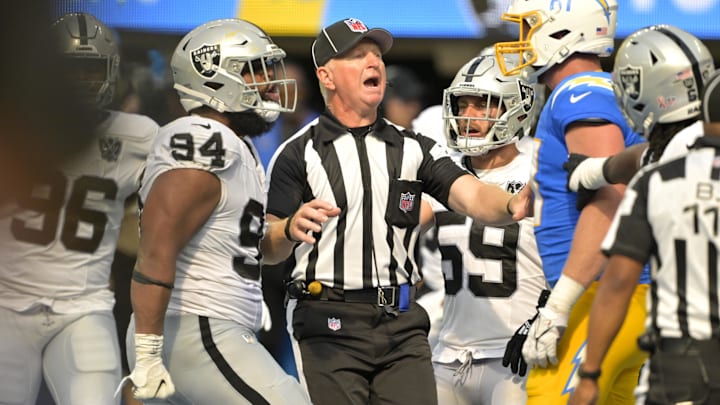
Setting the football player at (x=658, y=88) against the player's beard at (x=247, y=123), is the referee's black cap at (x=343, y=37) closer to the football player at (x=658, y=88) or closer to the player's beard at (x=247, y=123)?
the player's beard at (x=247, y=123)

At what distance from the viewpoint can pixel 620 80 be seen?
2945 millimetres

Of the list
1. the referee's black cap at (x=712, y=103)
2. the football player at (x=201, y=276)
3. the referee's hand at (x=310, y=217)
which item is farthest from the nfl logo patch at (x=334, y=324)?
the referee's black cap at (x=712, y=103)

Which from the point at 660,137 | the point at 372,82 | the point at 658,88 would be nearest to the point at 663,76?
the point at 658,88

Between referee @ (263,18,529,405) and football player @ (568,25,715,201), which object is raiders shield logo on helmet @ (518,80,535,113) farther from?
football player @ (568,25,715,201)

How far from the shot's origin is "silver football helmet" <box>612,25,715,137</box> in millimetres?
2834

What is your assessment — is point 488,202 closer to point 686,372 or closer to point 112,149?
point 686,372

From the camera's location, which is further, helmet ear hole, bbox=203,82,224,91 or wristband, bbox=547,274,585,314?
helmet ear hole, bbox=203,82,224,91

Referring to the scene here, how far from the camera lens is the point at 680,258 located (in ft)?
7.82

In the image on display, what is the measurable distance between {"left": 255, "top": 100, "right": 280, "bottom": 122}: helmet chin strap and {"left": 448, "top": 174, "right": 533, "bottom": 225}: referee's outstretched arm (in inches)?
29.0

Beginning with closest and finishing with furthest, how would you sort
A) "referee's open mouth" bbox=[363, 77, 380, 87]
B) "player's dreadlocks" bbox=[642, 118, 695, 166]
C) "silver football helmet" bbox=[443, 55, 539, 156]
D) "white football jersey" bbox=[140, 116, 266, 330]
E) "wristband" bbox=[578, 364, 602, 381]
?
"wristband" bbox=[578, 364, 602, 381] < "player's dreadlocks" bbox=[642, 118, 695, 166] < "white football jersey" bbox=[140, 116, 266, 330] < "referee's open mouth" bbox=[363, 77, 380, 87] < "silver football helmet" bbox=[443, 55, 539, 156]

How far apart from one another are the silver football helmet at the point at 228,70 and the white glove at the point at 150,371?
0.97 metres

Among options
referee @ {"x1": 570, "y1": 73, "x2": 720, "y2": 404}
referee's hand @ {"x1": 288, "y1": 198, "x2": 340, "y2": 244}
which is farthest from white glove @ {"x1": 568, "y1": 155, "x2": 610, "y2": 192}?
referee's hand @ {"x1": 288, "y1": 198, "x2": 340, "y2": 244}

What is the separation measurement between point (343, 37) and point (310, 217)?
3.32 ft

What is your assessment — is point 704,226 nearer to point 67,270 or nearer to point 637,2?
point 67,270
